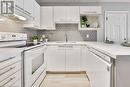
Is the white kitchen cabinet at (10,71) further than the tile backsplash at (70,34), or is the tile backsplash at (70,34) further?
the tile backsplash at (70,34)

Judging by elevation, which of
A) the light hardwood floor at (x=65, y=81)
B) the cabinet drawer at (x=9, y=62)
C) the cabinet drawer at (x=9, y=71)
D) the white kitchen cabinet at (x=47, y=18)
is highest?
the white kitchen cabinet at (x=47, y=18)

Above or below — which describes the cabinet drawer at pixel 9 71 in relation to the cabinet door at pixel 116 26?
below

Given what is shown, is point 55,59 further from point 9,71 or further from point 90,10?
point 9,71

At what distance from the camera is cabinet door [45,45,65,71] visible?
16.7 ft

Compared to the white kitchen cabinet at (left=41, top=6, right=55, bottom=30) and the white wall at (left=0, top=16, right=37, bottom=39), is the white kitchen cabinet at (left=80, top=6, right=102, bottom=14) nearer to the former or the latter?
the white kitchen cabinet at (left=41, top=6, right=55, bottom=30)

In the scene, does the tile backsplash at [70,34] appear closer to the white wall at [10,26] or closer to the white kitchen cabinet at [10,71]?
the white wall at [10,26]

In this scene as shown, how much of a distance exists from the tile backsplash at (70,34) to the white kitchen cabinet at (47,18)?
0.39 metres

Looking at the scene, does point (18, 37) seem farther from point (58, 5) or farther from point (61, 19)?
point (58, 5)

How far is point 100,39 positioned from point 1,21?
3463 millimetres

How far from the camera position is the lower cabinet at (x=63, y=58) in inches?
200

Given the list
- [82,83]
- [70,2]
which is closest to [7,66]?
[82,83]

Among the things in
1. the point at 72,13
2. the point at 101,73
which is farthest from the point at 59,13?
the point at 101,73

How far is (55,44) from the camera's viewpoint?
500 cm

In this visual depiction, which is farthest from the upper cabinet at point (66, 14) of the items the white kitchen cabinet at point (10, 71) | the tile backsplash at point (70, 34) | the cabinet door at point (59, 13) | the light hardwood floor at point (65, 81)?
the white kitchen cabinet at point (10, 71)
